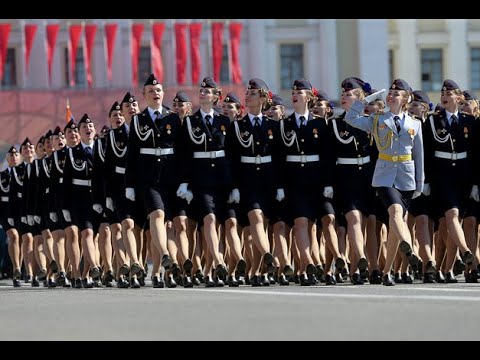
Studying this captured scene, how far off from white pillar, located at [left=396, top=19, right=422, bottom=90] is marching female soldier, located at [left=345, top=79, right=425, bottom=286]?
4143 centimetres

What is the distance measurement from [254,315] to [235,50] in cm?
4203

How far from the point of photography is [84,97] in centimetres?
4803

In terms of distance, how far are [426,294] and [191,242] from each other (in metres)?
4.22

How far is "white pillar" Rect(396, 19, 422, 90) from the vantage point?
183 ft

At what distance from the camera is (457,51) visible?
55.7 meters

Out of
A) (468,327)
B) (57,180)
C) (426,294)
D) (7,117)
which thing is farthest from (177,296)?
(7,117)

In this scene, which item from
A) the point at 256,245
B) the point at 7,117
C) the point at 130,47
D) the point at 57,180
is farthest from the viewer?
the point at 130,47

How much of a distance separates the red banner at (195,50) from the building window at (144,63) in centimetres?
196

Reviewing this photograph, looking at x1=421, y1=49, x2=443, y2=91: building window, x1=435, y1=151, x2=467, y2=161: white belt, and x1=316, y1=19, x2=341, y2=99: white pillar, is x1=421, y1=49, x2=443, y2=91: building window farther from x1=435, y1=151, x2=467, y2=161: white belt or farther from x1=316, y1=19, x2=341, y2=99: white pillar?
x1=435, y1=151, x2=467, y2=161: white belt

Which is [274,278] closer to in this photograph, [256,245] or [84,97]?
[256,245]

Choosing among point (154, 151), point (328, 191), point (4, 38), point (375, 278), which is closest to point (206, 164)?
point (154, 151)

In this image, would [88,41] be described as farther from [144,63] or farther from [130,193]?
[130,193]

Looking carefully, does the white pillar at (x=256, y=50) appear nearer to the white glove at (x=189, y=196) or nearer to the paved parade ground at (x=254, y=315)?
the white glove at (x=189, y=196)

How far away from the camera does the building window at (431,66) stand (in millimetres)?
55625
